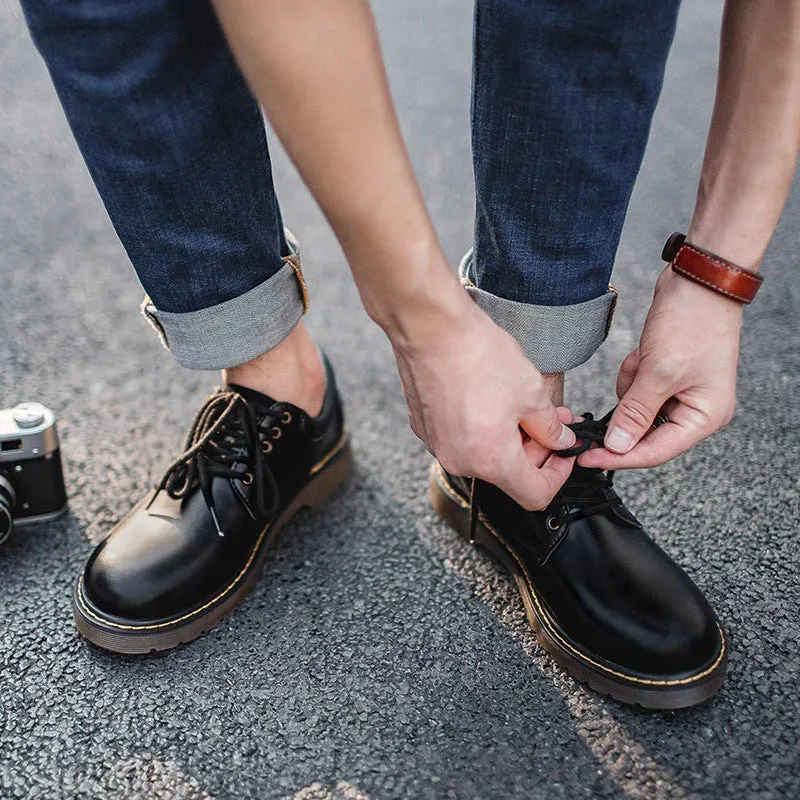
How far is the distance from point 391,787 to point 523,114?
24.8 inches

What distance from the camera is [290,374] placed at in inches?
40.3

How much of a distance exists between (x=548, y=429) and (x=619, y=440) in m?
0.11

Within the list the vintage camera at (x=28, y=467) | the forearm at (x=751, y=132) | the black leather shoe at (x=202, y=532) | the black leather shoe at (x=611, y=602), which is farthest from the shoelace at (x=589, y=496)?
the vintage camera at (x=28, y=467)

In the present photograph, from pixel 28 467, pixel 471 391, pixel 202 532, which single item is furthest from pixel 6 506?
pixel 471 391

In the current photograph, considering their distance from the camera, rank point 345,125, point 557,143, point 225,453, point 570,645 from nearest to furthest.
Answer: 1. point 345,125
2. point 557,143
3. point 570,645
4. point 225,453

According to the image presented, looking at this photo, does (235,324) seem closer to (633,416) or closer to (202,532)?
(202,532)

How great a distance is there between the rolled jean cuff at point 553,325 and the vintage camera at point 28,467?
0.53m

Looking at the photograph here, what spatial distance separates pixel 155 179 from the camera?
2.67 feet

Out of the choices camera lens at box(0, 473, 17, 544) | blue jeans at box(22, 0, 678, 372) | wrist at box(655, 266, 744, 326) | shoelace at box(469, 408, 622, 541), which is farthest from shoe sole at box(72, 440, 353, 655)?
wrist at box(655, 266, 744, 326)

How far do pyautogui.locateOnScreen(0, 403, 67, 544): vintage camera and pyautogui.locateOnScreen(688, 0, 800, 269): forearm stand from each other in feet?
2.50

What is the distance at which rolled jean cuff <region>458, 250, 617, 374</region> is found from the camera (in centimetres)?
86

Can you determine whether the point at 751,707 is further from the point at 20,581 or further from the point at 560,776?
the point at 20,581

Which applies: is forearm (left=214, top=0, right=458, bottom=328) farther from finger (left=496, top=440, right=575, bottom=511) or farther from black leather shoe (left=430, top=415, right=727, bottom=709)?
black leather shoe (left=430, top=415, right=727, bottom=709)

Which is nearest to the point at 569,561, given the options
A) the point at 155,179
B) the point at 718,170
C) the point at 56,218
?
the point at 718,170
